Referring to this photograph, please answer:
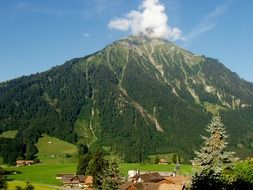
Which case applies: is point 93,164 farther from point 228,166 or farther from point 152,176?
point 228,166

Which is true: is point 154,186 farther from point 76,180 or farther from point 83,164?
point 83,164

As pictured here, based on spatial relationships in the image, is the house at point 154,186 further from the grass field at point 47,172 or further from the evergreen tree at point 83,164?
the evergreen tree at point 83,164

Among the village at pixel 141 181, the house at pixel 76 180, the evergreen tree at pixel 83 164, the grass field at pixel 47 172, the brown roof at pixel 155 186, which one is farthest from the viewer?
the grass field at pixel 47 172

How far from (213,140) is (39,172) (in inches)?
5308

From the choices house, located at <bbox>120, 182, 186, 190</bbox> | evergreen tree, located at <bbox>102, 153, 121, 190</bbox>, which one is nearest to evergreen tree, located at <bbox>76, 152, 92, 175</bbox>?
house, located at <bbox>120, 182, 186, 190</bbox>

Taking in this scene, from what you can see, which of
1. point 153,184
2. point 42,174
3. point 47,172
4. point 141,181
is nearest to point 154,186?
point 153,184

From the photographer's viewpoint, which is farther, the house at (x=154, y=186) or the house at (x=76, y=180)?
the house at (x=76, y=180)

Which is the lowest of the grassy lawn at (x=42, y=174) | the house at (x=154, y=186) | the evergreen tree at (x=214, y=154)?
the house at (x=154, y=186)

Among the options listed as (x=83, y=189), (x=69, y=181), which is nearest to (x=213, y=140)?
(x=83, y=189)

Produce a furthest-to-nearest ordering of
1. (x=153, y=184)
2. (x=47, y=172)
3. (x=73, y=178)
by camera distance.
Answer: (x=47, y=172)
(x=73, y=178)
(x=153, y=184)

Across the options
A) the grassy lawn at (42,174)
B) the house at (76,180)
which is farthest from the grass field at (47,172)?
the house at (76,180)

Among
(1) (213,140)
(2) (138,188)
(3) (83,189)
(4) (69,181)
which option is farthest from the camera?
(4) (69,181)

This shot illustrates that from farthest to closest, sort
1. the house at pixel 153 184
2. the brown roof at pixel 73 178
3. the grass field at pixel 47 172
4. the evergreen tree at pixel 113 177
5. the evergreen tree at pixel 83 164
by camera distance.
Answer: the grass field at pixel 47 172 → the evergreen tree at pixel 83 164 → the brown roof at pixel 73 178 → the house at pixel 153 184 → the evergreen tree at pixel 113 177

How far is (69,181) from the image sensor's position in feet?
439
